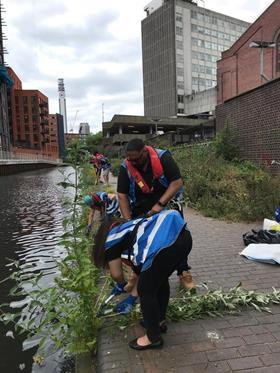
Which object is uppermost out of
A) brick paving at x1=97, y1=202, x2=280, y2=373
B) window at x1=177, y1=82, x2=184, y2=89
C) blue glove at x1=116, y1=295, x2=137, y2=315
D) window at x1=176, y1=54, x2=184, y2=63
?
window at x1=176, y1=54, x2=184, y2=63

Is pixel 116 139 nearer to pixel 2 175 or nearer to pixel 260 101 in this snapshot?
pixel 2 175

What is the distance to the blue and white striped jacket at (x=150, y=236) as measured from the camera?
2.76m

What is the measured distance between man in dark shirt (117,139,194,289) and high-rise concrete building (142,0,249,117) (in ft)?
317

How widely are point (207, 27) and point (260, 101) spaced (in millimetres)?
109700

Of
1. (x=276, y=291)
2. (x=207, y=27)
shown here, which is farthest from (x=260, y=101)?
(x=207, y=27)

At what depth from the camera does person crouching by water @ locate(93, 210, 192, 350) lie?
2.79 metres

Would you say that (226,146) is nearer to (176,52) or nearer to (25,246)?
(25,246)

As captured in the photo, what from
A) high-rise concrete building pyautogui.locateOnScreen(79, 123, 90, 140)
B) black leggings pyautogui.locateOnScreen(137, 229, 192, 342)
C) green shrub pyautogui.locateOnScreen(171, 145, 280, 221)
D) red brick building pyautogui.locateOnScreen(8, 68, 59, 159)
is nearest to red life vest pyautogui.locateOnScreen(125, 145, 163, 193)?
high-rise concrete building pyautogui.locateOnScreen(79, 123, 90, 140)

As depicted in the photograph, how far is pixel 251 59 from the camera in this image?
5066 centimetres

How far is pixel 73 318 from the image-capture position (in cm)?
311

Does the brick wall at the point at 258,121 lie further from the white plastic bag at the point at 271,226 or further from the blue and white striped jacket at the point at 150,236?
the blue and white striped jacket at the point at 150,236

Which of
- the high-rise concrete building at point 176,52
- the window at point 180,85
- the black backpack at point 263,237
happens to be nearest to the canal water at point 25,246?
the black backpack at point 263,237

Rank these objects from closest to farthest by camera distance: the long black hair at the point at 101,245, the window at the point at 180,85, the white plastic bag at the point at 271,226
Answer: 1. the long black hair at the point at 101,245
2. the white plastic bag at the point at 271,226
3. the window at the point at 180,85

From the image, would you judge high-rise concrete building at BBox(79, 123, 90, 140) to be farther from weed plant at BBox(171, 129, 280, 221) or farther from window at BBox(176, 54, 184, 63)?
window at BBox(176, 54, 184, 63)
